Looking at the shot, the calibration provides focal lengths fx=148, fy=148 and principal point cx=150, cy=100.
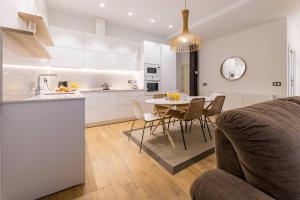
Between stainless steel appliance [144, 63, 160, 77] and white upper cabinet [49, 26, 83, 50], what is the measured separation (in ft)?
6.21

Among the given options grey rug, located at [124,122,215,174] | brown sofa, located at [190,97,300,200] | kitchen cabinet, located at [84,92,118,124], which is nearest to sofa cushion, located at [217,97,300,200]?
brown sofa, located at [190,97,300,200]

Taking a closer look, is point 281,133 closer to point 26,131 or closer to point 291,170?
point 291,170

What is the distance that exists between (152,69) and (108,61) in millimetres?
1379

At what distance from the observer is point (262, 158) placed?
1.87 feet

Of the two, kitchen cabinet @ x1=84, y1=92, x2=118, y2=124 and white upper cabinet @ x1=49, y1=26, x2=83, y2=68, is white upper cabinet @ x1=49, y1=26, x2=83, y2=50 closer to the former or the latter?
white upper cabinet @ x1=49, y1=26, x2=83, y2=68

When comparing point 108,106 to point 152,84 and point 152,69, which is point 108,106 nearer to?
point 152,84

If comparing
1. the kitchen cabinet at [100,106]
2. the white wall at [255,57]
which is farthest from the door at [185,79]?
the kitchen cabinet at [100,106]

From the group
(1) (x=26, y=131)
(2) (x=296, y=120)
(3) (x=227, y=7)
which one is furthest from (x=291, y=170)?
(3) (x=227, y=7)

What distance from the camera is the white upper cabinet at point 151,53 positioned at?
15.0 feet

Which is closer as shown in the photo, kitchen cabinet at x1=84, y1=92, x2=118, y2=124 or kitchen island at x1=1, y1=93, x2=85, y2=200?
kitchen island at x1=1, y1=93, x2=85, y2=200

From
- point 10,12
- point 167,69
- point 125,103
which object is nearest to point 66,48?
point 125,103

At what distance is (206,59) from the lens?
538 centimetres

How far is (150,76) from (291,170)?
428 cm

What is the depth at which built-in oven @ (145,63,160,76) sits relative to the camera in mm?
4608
